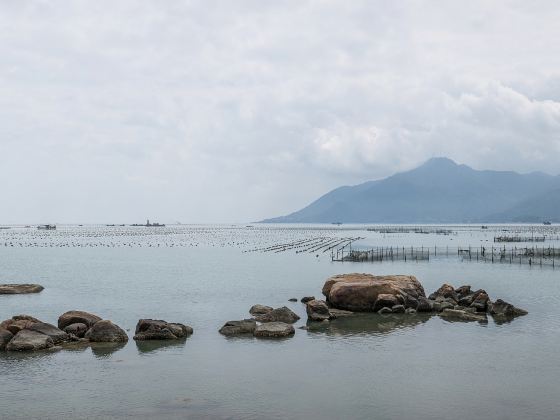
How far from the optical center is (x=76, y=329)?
110 ft

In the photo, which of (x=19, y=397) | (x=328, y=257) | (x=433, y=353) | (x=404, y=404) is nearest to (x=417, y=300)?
(x=433, y=353)

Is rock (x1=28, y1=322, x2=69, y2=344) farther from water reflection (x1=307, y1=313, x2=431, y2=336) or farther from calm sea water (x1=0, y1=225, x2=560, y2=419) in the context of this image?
water reflection (x1=307, y1=313, x2=431, y2=336)

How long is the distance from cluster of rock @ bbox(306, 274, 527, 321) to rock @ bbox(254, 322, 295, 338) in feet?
18.4

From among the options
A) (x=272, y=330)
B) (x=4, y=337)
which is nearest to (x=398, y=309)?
(x=272, y=330)

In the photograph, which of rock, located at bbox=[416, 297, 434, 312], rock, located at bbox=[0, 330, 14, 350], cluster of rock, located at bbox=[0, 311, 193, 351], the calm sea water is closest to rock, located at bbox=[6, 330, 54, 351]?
cluster of rock, located at bbox=[0, 311, 193, 351]

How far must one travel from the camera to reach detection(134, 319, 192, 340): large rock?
1319 inches

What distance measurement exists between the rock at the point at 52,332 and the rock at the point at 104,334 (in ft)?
4.72

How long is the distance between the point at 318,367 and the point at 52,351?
1517 cm

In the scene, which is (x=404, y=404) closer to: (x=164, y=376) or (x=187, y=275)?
(x=164, y=376)

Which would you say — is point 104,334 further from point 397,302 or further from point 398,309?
point 397,302

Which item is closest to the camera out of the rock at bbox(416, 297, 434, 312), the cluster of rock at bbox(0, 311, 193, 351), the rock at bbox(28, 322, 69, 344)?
the cluster of rock at bbox(0, 311, 193, 351)

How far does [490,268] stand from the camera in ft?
270

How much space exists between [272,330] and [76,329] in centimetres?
1241

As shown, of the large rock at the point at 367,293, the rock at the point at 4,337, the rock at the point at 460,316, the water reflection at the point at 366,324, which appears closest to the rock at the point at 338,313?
the water reflection at the point at 366,324
